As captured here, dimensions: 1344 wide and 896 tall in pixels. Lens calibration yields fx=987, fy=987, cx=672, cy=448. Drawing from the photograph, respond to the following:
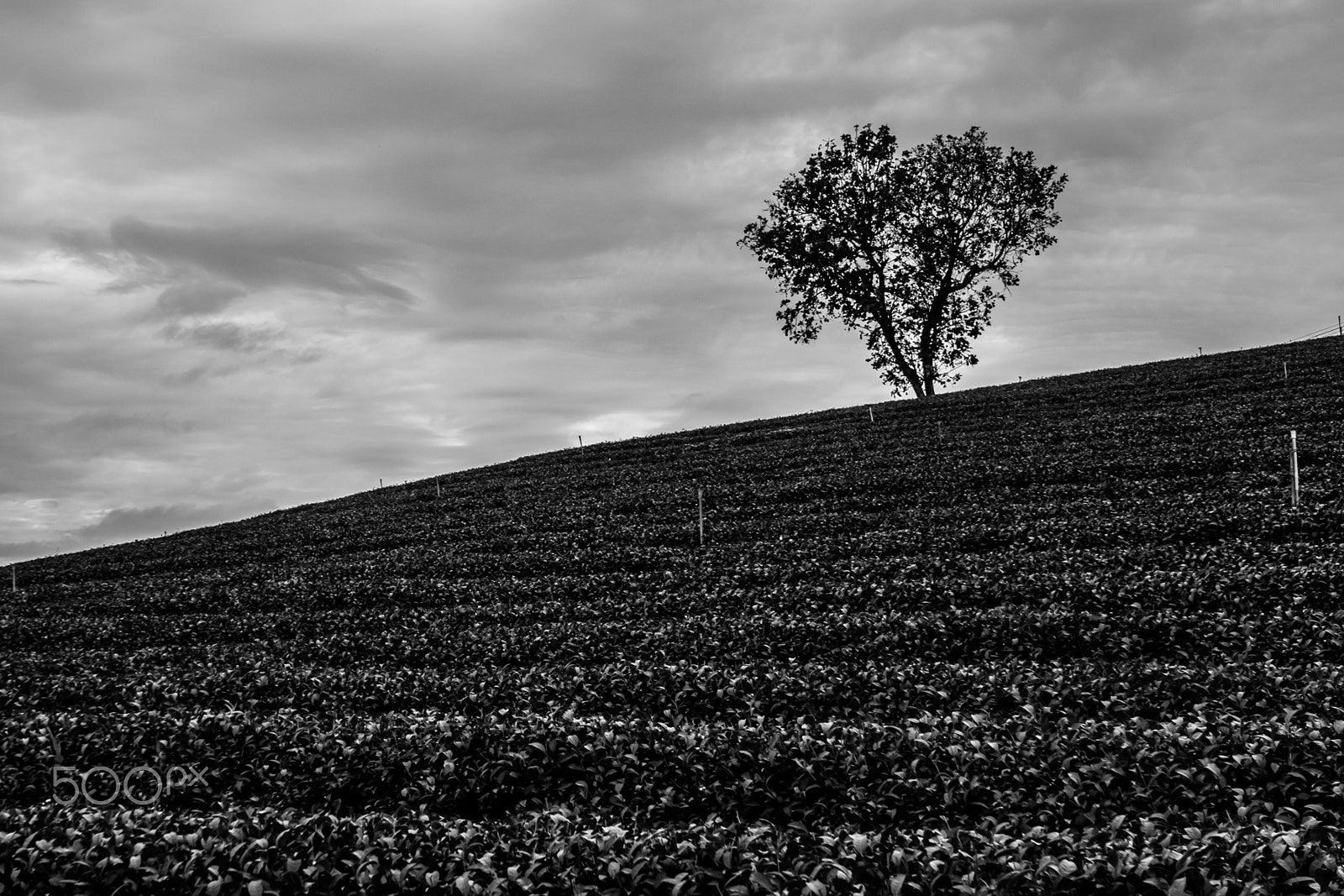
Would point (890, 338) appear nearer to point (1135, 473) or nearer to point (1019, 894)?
point (1135, 473)

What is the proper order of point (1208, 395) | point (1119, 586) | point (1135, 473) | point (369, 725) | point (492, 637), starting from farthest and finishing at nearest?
point (1208, 395) → point (1135, 473) → point (492, 637) → point (1119, 586) → point (369, 725)

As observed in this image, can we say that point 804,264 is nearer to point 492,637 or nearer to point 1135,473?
point 1135,473

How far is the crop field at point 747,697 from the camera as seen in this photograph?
29.4 feet

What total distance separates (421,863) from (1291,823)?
8.16 m

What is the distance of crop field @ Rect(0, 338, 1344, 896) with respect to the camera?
29.4ft

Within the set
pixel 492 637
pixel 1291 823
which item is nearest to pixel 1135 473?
pixel 492 637

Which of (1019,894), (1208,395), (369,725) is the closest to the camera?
(1019,894)

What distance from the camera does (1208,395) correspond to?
45.8 metres

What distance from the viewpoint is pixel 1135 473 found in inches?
1244

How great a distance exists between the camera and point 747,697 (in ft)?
48.8

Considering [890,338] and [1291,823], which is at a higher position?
[890,338]

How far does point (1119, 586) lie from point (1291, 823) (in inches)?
400

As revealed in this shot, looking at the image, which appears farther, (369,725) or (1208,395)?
(1208,395)

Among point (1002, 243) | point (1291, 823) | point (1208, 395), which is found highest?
point (1002, 243)
